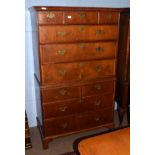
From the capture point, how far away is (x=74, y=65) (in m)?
2.03

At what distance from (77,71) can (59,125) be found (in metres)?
0.67

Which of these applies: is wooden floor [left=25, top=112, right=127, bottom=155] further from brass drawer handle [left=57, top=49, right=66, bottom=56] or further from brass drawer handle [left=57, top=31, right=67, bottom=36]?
brass drawer handle [left=57, top=31, right=67, bottom=36]

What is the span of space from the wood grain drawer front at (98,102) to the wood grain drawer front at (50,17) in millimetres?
940

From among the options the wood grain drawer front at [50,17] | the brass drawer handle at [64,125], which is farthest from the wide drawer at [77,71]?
the brass drawer handle at [64,125]

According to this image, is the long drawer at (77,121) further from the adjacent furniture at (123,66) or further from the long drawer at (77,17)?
the long drawer at (77,17)

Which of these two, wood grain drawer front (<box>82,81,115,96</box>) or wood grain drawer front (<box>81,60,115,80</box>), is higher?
wood grain drawer front (<box>81,60,115,80</box>)

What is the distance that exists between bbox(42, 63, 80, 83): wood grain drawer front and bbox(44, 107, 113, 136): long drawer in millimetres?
468

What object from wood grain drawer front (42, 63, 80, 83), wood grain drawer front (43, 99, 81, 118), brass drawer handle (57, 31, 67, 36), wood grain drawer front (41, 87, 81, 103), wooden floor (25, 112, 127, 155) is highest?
brass drawer handle (57, 31, 67, 36)

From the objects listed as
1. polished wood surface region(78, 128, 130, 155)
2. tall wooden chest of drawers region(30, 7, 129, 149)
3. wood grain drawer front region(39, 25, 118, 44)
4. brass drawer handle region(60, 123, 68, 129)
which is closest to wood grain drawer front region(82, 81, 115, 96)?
tall wooden chest of drawers region(30, 7, 129, 149)

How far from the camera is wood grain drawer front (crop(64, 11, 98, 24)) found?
185 cm

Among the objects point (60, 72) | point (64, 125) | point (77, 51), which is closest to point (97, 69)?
point (77, 51)
